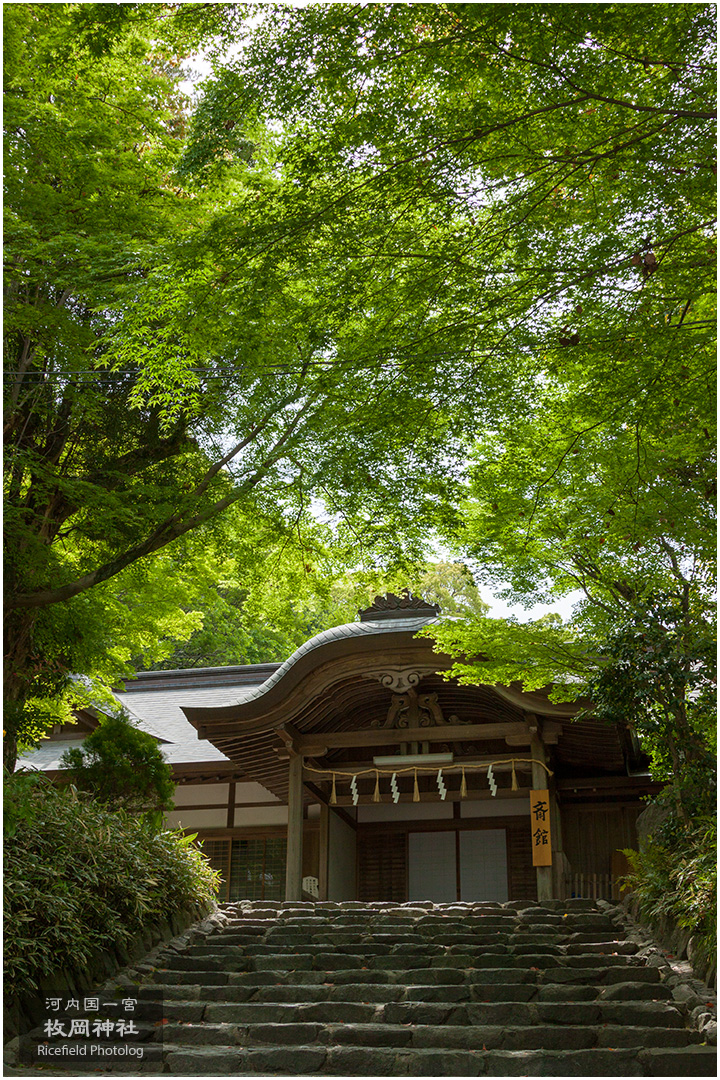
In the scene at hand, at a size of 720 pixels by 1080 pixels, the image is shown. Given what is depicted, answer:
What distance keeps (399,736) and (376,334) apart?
777 cm

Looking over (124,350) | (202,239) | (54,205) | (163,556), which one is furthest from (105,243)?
(163,556)

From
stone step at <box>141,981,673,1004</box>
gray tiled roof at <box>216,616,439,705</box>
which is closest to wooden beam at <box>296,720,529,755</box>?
gray tiled roof at <box>216,616,439,705</box>

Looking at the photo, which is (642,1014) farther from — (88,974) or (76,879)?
(76,879)

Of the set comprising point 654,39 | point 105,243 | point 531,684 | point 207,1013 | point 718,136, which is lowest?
point 207,1013

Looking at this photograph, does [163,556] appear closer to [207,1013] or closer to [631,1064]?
[207,1013]

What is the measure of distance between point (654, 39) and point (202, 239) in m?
3.02

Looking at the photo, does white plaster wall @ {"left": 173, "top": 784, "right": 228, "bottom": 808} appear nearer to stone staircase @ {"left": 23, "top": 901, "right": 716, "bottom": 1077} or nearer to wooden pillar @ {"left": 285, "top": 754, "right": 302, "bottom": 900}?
wooden pillar @ {"left": 285, "top": 754, "right": 302, "bottom": 900}

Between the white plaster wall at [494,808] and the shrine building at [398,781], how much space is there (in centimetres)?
3

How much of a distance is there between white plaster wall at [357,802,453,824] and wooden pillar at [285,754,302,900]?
225 cm

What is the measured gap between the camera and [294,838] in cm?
1245

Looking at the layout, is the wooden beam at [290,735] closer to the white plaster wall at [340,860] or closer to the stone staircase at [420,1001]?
the white plaster wall at [340,860]

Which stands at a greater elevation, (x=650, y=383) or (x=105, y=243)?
(x=105, y=243)

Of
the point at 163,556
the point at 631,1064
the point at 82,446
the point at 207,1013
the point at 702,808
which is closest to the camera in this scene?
the point at 631,1064

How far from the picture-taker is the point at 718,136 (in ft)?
15.3
